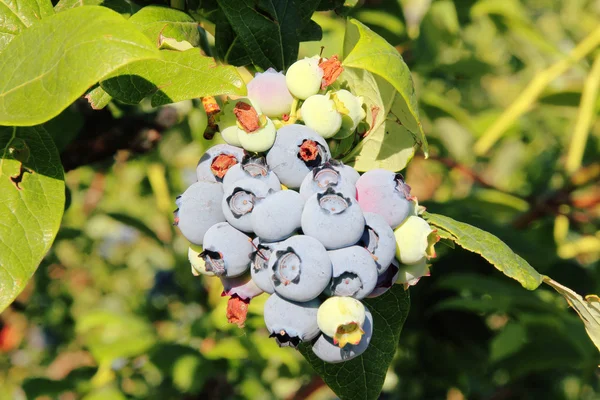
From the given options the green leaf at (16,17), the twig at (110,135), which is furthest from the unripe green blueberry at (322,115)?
the twig at (110,135)

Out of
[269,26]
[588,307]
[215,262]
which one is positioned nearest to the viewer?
[215,262]

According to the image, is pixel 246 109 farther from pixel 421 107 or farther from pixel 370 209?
pixel 421 107

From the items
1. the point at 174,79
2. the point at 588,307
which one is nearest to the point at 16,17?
the point at 174,79

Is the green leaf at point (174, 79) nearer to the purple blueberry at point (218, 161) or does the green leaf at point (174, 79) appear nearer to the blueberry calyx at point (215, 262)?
the purple blueberry at point (218, 161)

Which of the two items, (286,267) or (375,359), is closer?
(286,267)

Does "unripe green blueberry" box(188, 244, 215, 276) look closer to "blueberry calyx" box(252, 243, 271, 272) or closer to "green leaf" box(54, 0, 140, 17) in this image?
"blueberry calyx" box(252, 243, 271, 272)

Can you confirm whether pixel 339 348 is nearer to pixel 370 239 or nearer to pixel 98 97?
pixel 370 239
